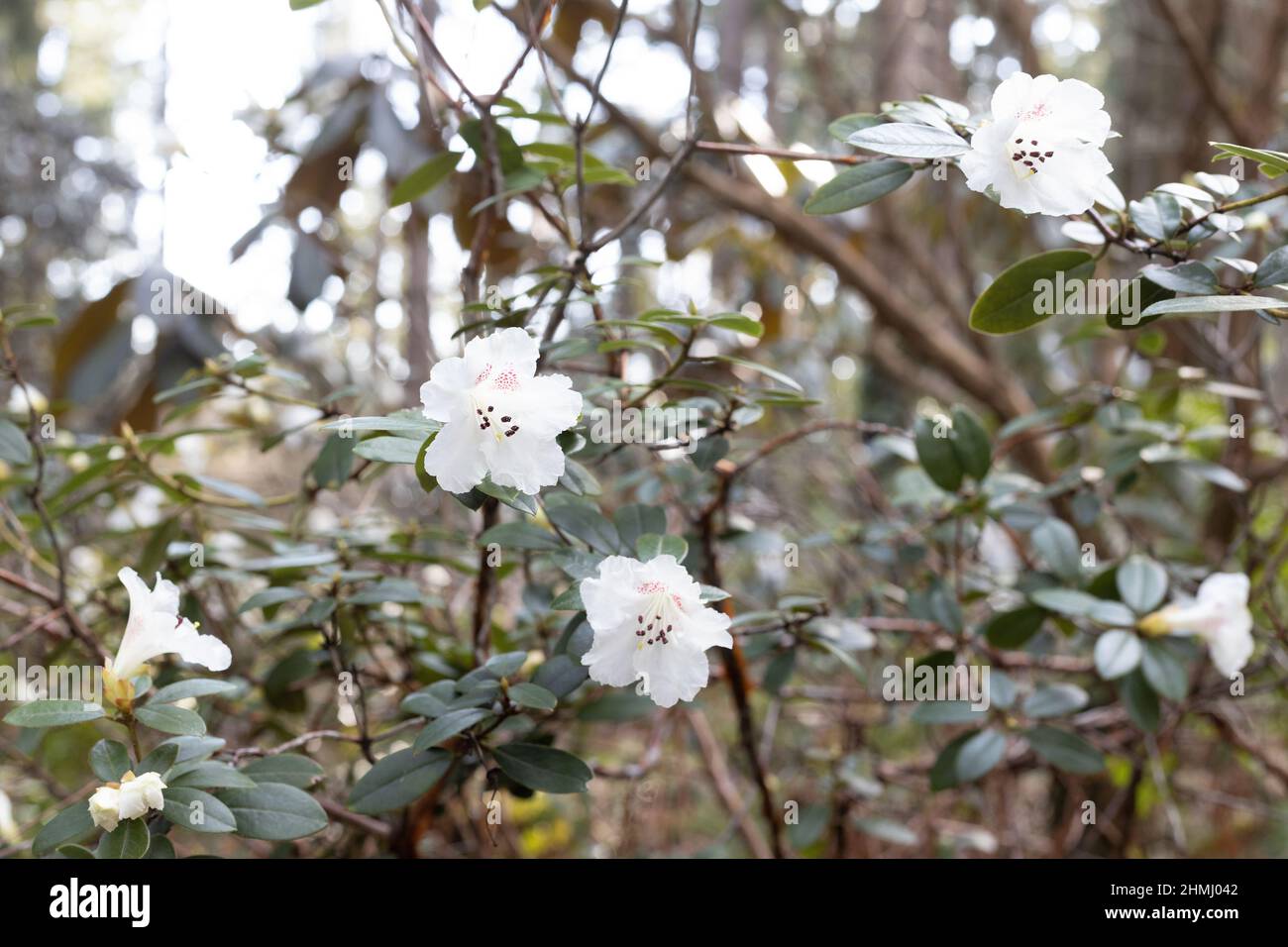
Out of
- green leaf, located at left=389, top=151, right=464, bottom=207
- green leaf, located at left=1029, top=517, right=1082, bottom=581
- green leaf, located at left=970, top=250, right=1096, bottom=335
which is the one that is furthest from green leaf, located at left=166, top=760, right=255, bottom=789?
green leaf, located at left=1029, top=517, right=1082, bottom=581

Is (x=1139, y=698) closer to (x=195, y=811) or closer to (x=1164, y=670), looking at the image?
(x=1164, y=670)

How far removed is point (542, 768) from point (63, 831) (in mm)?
349

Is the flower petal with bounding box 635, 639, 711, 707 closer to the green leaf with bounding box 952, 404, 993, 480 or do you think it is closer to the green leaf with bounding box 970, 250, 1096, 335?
the green leaf with bounding box 970, 250, 1096, 335

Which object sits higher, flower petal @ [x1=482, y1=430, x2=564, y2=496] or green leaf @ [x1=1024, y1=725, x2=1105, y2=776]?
flower petal @ [x1=482, y1=430, x2=564, y2=496]

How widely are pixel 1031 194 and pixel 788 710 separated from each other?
1.32 metres

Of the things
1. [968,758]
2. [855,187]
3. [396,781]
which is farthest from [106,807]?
[968,758]

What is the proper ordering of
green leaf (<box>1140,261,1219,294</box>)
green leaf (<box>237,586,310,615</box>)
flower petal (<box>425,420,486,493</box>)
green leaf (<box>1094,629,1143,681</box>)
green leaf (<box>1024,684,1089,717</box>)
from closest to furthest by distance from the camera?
1. flower petal (<box>425,420,486,493</box>)
2. green leaf (<box>1140,261,1219,294</box>)
3. green leaf (<box>237,586,310,615</box>)
4. green leaf (<box>1094,629,1143,681</box>)
5. green leaf (<box>1024,684,1089,717</box>)

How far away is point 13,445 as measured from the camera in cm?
95

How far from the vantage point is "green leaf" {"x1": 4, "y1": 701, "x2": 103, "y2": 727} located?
0.67 m

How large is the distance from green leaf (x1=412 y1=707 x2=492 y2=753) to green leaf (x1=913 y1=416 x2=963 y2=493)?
1.91 ft

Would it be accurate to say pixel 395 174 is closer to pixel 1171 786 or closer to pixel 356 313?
pixel 356 313

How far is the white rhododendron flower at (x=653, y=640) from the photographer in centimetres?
71

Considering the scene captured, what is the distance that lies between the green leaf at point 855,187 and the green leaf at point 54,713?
68 centimetres
